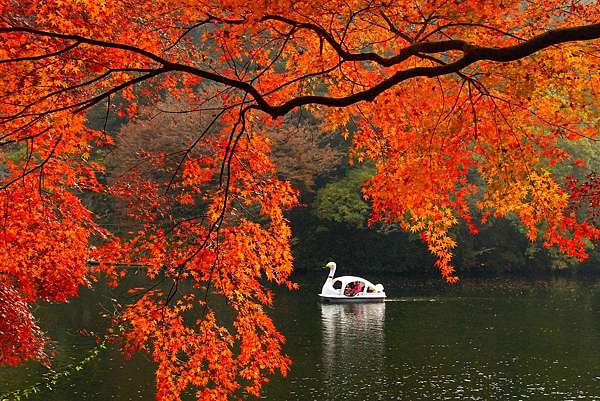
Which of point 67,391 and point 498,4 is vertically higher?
point 498,4

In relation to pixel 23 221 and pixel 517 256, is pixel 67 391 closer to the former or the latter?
pixel 23 221

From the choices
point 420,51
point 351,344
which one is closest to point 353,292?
point 351,344

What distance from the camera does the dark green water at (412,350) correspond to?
15119 mm

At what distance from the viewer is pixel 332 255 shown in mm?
37750

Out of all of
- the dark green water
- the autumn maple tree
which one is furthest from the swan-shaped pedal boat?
the autumn maple tree

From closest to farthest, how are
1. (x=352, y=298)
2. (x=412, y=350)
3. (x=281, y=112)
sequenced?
(x=281, y=112) → (x=412, y=350) → (x=352, y=298)

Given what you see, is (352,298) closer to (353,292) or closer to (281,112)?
(353,292)

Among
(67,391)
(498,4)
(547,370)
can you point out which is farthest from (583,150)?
(498,4)

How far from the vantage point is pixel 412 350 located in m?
19.3

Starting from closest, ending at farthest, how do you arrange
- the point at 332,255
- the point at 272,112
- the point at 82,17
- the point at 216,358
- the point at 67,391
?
the point at 272,112 → the point at 216,358 → the point at 82,17 → the point at 67,391 → the point at 332,255

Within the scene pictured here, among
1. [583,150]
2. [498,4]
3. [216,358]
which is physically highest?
[583,150]

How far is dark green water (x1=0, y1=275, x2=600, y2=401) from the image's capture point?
1512cm

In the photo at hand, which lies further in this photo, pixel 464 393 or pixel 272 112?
pixel 464 393

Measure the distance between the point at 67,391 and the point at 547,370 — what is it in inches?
428
